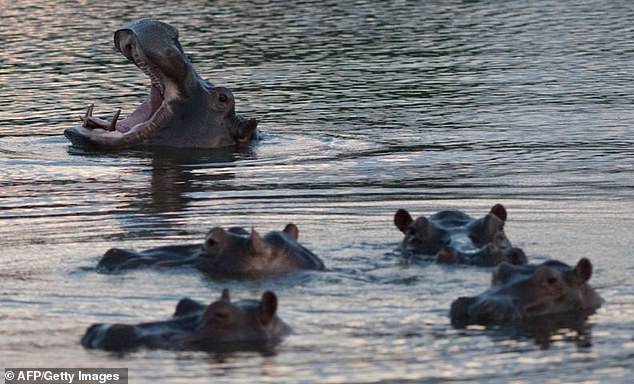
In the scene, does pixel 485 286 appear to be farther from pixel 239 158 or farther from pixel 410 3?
pixel 410 3

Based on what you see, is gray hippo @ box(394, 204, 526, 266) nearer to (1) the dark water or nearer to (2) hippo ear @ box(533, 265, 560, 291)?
(1) the dark water

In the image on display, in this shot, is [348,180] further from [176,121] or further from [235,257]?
[235,257]

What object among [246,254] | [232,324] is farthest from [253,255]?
[232,324]

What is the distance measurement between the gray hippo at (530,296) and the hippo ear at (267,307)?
106 centimetres

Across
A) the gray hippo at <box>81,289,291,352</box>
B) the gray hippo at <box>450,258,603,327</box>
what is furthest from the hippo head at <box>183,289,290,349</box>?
the gray hippo at <box>450,258,603,327</box>

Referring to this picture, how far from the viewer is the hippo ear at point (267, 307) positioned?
877 cm

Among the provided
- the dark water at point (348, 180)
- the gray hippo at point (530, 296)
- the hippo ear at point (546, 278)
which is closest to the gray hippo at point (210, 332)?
the dark water at point (348, 180)

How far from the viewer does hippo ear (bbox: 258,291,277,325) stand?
8.77 m

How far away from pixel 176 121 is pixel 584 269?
8336 mm

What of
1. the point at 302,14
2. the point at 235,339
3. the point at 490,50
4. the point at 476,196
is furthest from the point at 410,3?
the point at 235,339

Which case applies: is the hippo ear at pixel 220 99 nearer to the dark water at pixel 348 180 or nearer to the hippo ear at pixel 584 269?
the dark water at pixel 348 180

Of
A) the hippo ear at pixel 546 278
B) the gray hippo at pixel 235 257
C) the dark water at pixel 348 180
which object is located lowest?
the dark water at pixel 348 180

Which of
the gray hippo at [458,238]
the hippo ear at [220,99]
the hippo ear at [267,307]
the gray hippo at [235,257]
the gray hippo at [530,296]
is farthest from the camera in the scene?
the hippo ear at [220,99]

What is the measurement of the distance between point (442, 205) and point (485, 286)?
3118 millimetres
